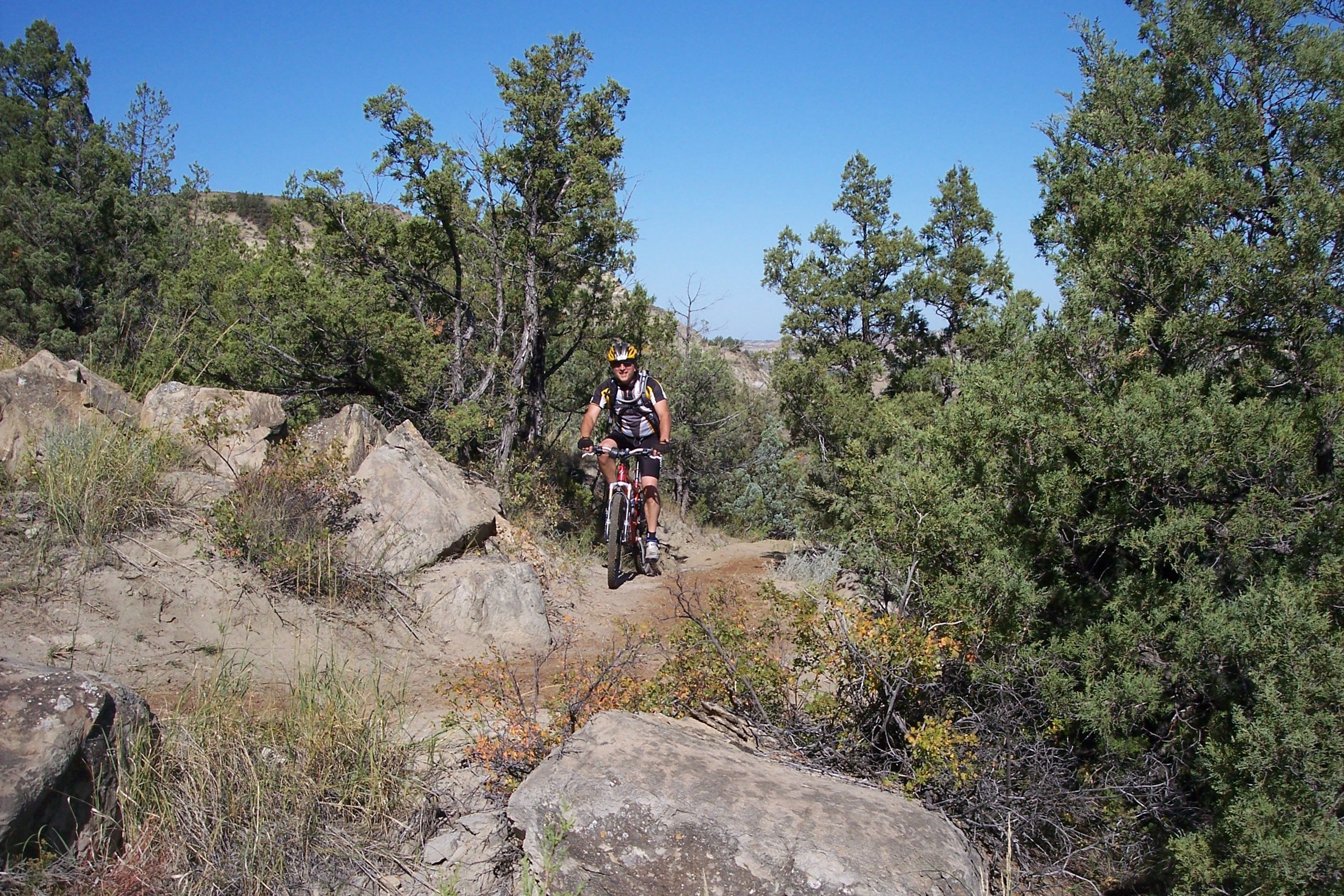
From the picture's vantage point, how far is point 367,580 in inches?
254

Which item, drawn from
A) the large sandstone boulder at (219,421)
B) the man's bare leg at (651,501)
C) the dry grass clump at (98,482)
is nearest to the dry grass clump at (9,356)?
the large sandstone boulder at (219,421)

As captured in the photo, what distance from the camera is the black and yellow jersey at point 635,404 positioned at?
823 cm

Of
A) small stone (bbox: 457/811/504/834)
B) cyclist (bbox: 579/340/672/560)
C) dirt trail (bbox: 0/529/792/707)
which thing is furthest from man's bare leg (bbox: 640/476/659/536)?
small stone (bbox: 457/811/504/834)

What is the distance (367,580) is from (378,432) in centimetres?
208

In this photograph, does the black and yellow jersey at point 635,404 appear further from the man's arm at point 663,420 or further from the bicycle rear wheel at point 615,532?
the bicycle rear wheel at point 615,532

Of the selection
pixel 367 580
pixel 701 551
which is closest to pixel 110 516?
pixel 367 580

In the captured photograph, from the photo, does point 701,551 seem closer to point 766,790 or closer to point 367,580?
point 367,580

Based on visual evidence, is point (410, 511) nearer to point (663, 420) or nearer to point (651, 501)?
point (651, 501)

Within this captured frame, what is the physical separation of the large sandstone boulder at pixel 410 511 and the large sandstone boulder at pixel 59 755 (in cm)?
315

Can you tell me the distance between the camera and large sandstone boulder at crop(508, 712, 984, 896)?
3.04 meters

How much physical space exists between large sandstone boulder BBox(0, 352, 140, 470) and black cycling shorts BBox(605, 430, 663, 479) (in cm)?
415

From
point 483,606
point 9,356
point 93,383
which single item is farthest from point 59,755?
point 9,356

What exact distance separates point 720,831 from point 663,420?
5.32 meters

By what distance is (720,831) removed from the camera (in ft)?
10.4
